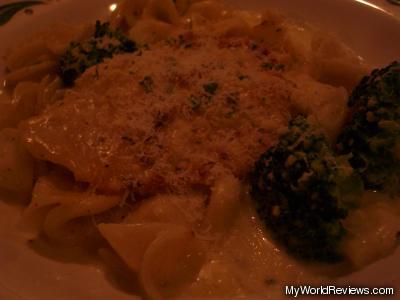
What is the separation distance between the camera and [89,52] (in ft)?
12.5

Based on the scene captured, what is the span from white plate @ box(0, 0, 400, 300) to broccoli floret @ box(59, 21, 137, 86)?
0.70 meters

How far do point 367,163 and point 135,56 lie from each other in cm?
192

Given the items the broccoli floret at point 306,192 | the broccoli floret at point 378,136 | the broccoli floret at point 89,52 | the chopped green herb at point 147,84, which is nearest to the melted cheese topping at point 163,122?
the chopped green herb at point 147,84

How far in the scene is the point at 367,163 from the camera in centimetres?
304

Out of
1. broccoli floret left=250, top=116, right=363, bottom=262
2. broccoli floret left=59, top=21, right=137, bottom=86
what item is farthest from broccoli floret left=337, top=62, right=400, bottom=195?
broccoli floret left=59, top=21, right=137, bottom=86

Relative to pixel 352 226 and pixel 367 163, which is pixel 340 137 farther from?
pixel 352 226

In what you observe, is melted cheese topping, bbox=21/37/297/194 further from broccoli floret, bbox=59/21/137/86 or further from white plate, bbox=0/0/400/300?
white plate, bbox=0/0/400/300

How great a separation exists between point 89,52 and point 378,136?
2.30 m

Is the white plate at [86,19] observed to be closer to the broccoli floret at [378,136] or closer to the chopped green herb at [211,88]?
the broccoli floret at [378,136]

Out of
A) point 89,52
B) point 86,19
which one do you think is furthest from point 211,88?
point 86,19

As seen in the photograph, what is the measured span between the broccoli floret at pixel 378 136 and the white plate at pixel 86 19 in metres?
0.49

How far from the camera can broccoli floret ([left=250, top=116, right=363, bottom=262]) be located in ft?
8.60

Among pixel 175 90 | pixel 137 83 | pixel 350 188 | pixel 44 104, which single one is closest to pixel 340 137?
pixel 350 188

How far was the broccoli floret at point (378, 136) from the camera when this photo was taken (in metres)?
3.00
